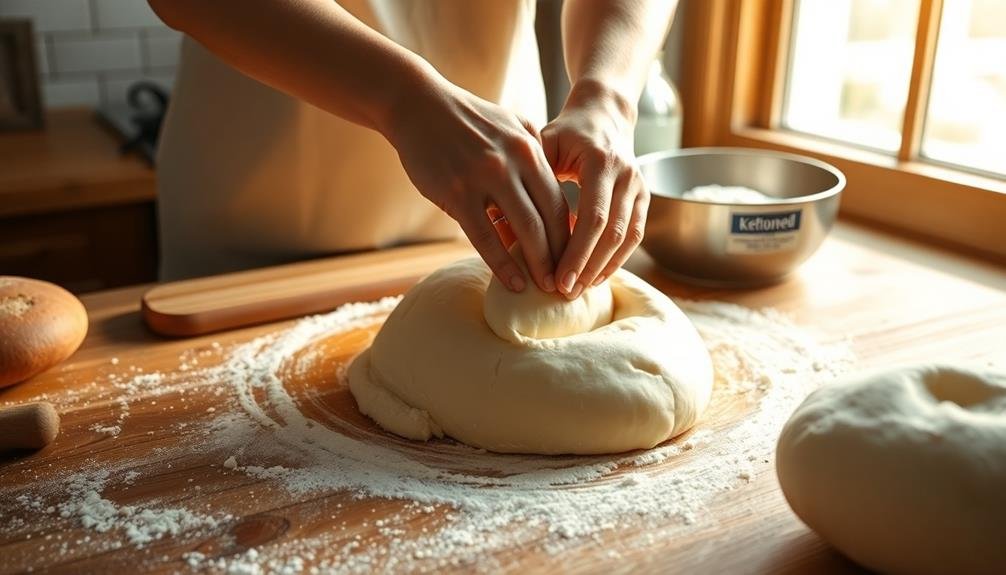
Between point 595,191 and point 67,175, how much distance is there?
50.7 inches

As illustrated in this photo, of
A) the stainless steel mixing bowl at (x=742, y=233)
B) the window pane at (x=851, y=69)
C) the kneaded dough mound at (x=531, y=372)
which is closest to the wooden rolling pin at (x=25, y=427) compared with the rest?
the kneaded dough mound at (x=531, y=372)

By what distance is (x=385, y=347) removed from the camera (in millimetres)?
1014

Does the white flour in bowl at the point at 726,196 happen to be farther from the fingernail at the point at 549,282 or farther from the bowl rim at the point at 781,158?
the fingernail at the point at 549,282

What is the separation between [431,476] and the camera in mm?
869

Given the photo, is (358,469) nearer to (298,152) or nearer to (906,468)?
(906,468)

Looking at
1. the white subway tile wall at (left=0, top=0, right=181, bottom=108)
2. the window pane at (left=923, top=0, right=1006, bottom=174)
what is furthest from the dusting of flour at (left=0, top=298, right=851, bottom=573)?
the white subway tile wall at (left=0, top=0, right=181, bottom=108)

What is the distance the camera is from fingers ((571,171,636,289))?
95cm

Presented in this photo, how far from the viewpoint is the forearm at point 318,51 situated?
920 mm

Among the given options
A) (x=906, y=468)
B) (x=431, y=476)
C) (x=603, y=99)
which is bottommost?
(x=431, y=476)

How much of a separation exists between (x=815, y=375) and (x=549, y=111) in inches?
50.6

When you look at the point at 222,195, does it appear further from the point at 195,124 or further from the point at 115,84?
the point at 115,84

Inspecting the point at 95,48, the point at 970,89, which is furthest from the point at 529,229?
the point at 95,48

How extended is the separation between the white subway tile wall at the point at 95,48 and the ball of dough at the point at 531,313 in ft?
5.62

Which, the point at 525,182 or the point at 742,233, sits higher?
the point at 525,182
